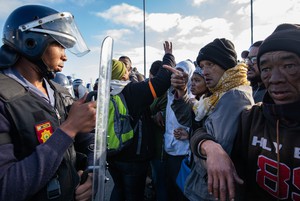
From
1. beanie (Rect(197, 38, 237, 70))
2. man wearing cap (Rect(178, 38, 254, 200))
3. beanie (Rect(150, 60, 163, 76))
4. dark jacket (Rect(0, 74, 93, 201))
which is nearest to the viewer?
dark jacket (Rect(0, 74, 93, 201))

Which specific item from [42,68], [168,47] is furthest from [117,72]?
[42,68]

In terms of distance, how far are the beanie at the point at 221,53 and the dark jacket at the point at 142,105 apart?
631 millimetres

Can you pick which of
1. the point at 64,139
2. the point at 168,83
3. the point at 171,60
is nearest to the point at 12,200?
the point at 64,139

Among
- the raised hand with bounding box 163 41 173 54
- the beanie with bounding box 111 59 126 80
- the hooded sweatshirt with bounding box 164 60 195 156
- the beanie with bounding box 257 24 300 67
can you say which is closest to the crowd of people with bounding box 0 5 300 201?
the beanie with bounding box 257 24 300 67

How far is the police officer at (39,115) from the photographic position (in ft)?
3.72

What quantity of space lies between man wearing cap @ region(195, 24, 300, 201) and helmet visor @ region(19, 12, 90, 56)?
1.33m

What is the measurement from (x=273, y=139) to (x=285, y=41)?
1.78ft

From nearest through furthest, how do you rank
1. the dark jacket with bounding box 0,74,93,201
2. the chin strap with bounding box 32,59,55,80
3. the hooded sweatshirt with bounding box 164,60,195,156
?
the dark jacket with bounding box 0,74,93,201 → the chin strap with bounding box 32,59,55,80 → the hooded sweatshirt with bounding box 164,60,195,156

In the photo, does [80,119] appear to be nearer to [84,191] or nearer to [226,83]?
[84,191]

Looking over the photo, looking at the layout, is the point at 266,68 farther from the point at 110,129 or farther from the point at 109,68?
the point at 110,129

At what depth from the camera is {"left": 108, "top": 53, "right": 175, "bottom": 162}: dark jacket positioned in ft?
8.25

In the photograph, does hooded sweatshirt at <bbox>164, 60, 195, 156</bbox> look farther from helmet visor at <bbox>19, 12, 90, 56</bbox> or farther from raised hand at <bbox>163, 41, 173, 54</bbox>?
helmet visor at <bbox>19, 12, 90, 56</bbox>

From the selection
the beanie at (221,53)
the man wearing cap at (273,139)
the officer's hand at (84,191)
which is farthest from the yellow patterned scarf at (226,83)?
the officer's hand at (84,191)

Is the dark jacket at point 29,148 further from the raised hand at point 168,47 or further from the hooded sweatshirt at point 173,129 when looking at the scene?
the raised hand at point 168,47
